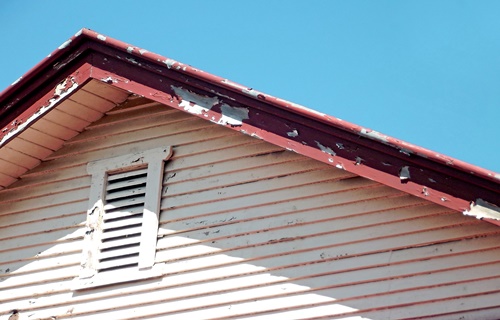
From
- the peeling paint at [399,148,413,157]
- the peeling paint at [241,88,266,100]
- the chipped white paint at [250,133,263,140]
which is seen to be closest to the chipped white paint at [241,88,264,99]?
the peeling paint at [241,88,266,100]

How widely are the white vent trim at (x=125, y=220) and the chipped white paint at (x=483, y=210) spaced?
2788 mm

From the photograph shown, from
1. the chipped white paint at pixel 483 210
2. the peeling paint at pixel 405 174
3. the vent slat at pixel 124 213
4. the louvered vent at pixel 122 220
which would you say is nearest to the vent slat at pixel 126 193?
the louvered vent at pixel 122 220

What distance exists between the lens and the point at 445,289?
26.6 feet

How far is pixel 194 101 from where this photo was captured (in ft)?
30.3

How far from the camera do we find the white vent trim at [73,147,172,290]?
30.6 ft

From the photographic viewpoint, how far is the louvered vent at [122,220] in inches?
372

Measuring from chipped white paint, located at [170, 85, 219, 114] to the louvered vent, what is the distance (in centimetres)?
86

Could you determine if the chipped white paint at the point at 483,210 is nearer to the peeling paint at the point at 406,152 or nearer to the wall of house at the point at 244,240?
the wall of house at the point at 244,240

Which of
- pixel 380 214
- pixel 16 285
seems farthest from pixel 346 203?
pixel 16 285

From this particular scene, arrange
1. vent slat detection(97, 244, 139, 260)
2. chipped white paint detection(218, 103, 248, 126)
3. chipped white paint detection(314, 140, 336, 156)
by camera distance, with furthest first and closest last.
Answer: vent slat detection(97, 244, 139, 260) < chipped white paint detection(218, 103, 248, 126) < chipped white paint detection(314, 140, 336, 156)

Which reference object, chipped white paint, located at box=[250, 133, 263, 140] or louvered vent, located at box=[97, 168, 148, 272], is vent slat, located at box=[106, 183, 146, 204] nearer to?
louvered vent, located at box=[97, 168, 148, 272]

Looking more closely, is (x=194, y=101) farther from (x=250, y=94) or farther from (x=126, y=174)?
(x=126, y=174)

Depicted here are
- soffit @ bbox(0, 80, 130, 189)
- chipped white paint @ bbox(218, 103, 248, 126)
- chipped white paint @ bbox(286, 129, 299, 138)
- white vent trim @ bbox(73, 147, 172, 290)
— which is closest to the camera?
chipped white paint @ bbox(286, 129, 299, 138)

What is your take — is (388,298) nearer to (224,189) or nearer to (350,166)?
(350,166)
